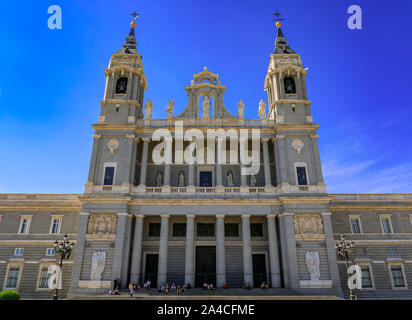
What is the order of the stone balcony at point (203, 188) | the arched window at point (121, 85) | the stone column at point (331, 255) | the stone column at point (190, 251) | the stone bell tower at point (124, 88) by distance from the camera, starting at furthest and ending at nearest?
the arched window at point (121, 85)
the stone bell tower at point (124, 88)
the stone balcony at point (203, 188)
the stone column at point (190, 251)
the stone column at point (331, 255)

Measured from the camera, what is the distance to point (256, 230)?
108 ft

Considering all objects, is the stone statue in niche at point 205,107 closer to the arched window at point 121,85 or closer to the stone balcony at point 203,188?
the stone balcony at point 203,188

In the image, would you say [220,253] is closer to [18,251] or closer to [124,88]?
[18,251]

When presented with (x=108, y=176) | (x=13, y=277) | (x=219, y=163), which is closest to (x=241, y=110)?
(x=219, y=163)

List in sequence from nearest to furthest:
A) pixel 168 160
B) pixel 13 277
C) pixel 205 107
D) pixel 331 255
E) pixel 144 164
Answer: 1. pixel 331 255
2. pixel 13 277
3. pixel 168 160
4. pixel 144 164
5. pixel 205 107

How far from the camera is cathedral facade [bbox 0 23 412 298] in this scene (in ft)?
94.8

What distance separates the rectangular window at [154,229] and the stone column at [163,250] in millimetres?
2615

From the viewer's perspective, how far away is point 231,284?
30594 mm

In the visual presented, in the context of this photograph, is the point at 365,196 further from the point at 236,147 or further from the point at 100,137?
the point at 100,137

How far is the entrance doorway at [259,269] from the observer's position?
30859 mm

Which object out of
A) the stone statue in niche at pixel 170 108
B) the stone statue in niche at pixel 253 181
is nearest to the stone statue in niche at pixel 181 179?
the stone statue in niche at pixel 170 108

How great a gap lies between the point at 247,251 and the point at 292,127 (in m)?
15.0

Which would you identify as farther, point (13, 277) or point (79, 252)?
point (13, 277)

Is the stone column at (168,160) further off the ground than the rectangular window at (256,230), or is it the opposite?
the stone column at (168,160)
